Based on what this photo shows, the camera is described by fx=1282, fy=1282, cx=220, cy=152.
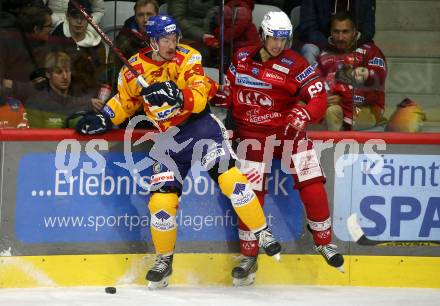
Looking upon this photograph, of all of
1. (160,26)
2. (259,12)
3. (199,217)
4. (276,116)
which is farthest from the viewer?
(259,12)

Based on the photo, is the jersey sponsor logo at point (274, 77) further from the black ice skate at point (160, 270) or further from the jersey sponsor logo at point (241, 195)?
the black ice skate at point (160, 270)

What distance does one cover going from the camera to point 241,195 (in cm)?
690

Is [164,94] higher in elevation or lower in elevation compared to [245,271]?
higher

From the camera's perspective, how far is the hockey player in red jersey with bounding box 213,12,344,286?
7078 millimetres

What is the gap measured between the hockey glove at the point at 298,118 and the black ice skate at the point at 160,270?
3.21 feet

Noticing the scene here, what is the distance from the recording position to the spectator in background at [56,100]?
7098 millimetres

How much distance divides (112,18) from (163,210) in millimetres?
1170

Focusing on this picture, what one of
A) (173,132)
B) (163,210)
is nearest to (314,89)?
(173,132)

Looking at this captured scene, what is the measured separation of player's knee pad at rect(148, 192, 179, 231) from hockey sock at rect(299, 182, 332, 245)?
2.49 ft

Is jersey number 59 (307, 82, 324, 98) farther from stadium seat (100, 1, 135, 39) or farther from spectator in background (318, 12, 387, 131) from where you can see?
stadium seat (100, 1, 135, 39)

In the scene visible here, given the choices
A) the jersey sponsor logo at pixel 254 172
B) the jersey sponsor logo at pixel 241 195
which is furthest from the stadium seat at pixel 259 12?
the jersey sponsor logo at pixel 241 195

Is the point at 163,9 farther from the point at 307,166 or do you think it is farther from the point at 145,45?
the point at 307,166

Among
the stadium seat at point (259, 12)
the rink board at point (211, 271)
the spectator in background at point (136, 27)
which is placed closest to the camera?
the rink board at point (211, 271)

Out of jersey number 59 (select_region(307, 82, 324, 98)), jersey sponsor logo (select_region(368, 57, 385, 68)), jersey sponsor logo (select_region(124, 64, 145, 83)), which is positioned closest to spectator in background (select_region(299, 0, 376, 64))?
jersey sponsor logo (select_region(368, 57, 385, 68))
